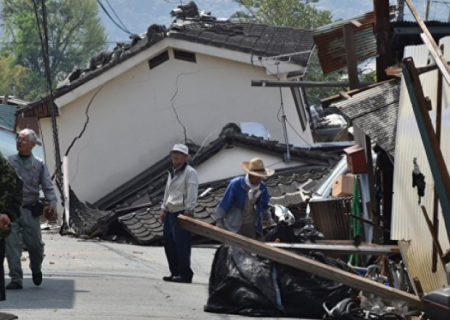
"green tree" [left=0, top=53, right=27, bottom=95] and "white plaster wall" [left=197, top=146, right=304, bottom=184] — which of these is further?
"green tree" [left=0, top=53, right=27, bottom=95]

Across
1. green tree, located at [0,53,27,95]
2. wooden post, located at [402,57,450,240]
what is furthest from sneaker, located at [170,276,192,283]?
green tree, located at [0,53,27,95]

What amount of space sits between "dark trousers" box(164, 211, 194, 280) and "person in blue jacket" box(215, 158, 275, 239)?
36.1 inches

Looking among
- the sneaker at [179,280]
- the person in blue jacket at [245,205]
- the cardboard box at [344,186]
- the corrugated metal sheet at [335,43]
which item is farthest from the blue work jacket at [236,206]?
the cardboard box at [344,186]

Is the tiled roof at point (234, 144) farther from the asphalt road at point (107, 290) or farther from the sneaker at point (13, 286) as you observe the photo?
the sneaker at point (13, 286)

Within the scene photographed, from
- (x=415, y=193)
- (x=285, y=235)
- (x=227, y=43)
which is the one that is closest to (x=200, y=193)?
(x=227, y=43)

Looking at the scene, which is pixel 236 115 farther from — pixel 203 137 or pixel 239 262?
pixel 239 262

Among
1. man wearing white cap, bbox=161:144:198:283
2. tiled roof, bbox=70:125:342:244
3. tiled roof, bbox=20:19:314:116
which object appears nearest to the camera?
man wearing white cap, bbox=161:144:198:283

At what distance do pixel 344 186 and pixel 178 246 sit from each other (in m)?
4.96

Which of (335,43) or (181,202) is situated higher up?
(335,43)

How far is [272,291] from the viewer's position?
13.0 metres

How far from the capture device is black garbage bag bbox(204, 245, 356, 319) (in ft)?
42.1

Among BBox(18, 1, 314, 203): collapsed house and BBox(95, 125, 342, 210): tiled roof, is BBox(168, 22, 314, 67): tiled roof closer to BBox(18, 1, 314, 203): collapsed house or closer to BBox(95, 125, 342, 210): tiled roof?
BBox(18, 1, 314, 203): collapsed house

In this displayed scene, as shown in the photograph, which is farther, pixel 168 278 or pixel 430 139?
pixel 168 278

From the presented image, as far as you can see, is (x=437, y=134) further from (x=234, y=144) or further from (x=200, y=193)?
(x=234, y=144)
